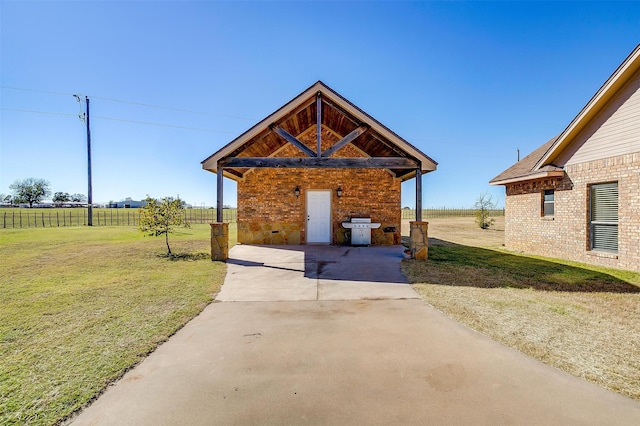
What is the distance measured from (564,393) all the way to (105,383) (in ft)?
13.5

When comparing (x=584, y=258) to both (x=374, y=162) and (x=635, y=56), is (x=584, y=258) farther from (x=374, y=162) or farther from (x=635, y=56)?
(x=374, y=162)

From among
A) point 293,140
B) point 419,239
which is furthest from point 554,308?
point 293,140

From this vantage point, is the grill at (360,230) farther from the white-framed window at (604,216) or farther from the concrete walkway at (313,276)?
the white-framed window at (604,216)

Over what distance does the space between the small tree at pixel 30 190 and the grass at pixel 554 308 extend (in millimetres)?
95955

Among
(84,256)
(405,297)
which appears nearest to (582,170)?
(405,297)

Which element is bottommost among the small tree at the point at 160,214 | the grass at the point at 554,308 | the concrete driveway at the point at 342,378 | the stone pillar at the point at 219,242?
the concrete driveway at the point at 342,378

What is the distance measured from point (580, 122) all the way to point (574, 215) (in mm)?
2862

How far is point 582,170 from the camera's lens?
886cm

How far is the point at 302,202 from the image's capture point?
12547 mm

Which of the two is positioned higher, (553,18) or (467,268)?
(553,18)

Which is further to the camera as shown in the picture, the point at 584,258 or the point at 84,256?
the point at 84,256

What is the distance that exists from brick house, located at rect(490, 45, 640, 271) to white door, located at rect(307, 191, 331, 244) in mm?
7640

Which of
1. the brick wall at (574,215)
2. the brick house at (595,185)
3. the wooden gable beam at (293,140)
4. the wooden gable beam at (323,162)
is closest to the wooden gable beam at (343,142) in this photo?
the wooden gable beam at (323,162)

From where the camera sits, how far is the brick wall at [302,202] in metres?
12.5
